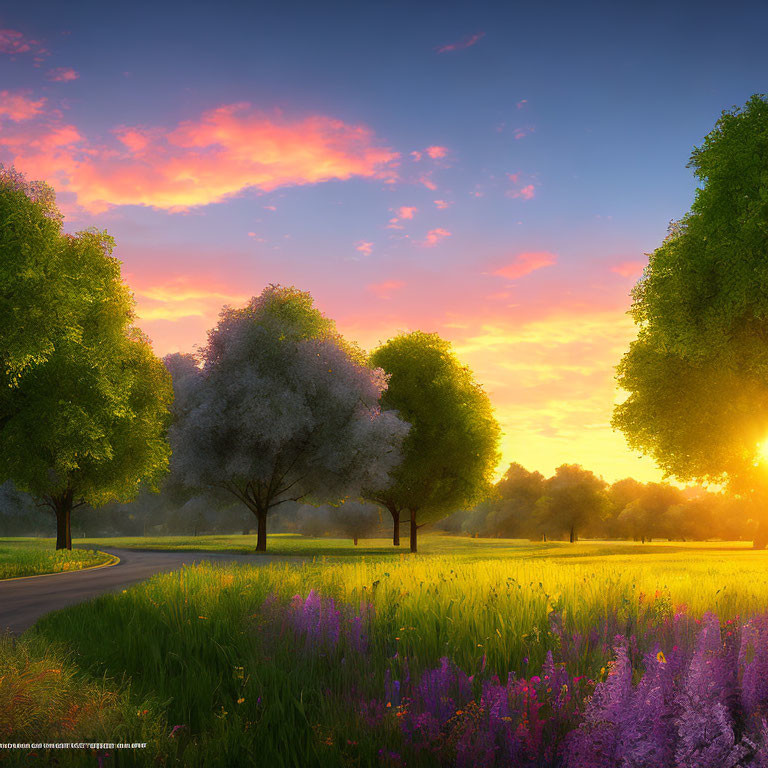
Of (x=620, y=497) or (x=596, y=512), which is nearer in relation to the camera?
(x=596, y=512)

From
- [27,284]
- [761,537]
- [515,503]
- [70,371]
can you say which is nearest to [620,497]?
[515,503]

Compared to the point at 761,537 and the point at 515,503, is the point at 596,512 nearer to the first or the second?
the point at 515,503

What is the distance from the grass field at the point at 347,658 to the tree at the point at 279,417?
22.1 meters

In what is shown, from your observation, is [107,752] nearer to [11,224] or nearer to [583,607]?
[583,607]

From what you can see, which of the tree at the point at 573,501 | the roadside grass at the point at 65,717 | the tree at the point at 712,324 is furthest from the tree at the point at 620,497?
the roadside grass at the point at 65,717

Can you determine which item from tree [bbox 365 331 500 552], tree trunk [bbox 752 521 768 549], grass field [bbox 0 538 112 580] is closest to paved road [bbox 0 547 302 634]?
grass field [bbox 0 538 112 580]

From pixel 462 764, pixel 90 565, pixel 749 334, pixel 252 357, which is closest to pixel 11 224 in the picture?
pixel 90 565

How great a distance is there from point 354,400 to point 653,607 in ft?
89.5

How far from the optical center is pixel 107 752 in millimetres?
4422

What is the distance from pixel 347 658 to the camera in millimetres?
6547

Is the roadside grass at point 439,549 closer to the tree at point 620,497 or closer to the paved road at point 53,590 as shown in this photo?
the paved road at point 53,590

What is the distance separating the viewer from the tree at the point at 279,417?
32969mm

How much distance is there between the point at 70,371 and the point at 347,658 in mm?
22073

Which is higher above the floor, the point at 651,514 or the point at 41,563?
the point at 41,563
